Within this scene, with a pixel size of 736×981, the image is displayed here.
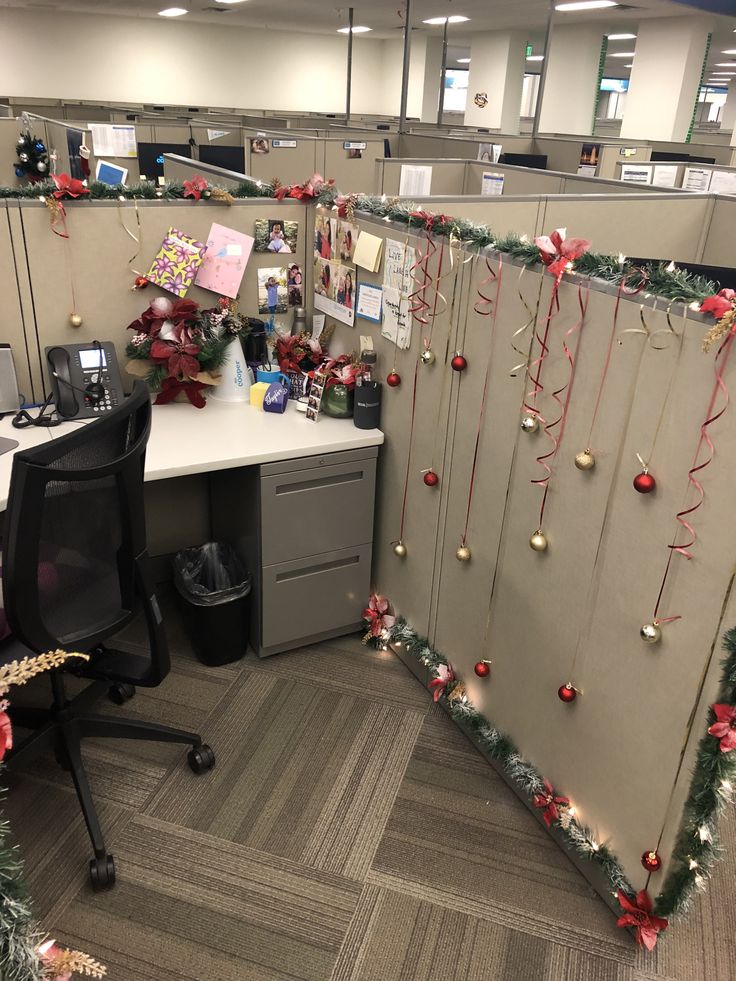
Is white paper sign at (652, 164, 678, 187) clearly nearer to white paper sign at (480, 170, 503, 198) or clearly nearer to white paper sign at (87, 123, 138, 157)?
white paper sign at (480, 170, 503, 198)

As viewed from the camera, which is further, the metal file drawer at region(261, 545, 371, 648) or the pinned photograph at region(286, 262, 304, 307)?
the pinned photograph at region(286, 262, 304, 307)

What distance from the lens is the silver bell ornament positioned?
1416 millimetres

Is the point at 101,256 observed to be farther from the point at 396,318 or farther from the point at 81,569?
the point at 81,569

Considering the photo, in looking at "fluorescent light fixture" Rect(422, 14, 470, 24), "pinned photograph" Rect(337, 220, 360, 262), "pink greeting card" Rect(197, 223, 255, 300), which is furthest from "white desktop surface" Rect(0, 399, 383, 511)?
"fluorescent light fixture" Rect(422, 14, 470, 24)

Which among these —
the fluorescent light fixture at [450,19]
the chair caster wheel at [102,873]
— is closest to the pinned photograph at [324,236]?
the chair caster wheel at [102,873]

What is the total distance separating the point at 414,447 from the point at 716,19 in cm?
845

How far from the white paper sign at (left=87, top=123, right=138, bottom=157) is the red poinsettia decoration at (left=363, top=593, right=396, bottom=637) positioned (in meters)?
3.96

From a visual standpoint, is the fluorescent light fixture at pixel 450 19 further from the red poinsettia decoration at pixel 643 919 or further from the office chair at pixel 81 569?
the red poinsettia decoration at pixel 643 919

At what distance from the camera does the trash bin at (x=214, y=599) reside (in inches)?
88.0

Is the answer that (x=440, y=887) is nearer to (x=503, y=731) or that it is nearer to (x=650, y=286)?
(x=503, y=731)

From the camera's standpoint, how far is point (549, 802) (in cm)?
177

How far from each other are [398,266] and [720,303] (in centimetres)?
→ 104

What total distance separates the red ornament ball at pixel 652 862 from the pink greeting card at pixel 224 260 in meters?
1.88

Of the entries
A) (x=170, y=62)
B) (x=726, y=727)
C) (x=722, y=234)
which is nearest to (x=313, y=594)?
(x=726, y=727)
